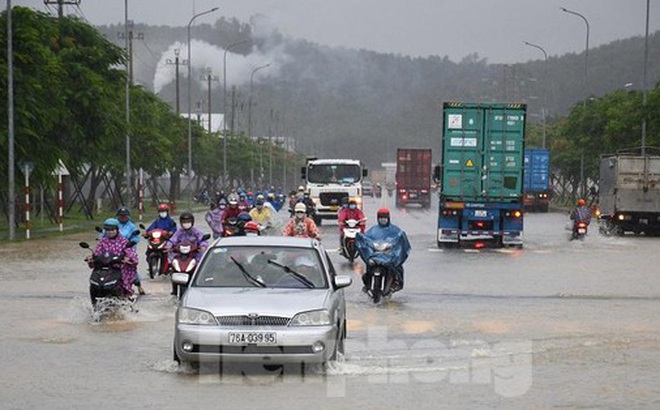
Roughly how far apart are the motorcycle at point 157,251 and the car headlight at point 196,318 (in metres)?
11.5

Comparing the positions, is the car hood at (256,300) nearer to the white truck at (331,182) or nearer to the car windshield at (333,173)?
the white truck at (331,182)

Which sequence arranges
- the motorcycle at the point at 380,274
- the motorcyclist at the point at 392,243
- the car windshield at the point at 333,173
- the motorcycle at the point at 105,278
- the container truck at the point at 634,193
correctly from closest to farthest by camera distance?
the motorcycle at the point at 105,278 < the motorcycle at the point at 380,274 < the motorcyclist at the point at 392,243 < the container truck at the point at 634,193 < the car windshield at the point at 333,173

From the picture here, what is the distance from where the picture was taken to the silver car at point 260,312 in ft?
36.8

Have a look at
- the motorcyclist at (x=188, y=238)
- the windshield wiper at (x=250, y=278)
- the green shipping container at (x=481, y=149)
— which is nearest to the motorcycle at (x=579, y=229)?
the green shipping container at (x=481, y=149)

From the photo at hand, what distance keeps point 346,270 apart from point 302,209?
13.0 ft

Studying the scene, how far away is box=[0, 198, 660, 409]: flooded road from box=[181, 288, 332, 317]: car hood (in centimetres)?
67

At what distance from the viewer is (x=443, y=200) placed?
34.9 meters

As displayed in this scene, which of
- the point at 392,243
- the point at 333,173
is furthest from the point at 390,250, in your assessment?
the point at 333,173

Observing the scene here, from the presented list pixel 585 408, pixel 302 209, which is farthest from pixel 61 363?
pixel 302 209

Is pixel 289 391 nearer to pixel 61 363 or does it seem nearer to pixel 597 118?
pixel 61 363

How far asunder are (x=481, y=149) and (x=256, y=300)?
24.4m

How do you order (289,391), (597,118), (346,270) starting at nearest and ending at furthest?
1. (289,391)
2. (346,270)
3. (597,118)

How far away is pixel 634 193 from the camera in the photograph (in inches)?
1698

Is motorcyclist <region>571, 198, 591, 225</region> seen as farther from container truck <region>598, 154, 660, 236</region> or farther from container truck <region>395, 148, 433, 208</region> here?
container truck <region>395, 148, 433, 208</region>
